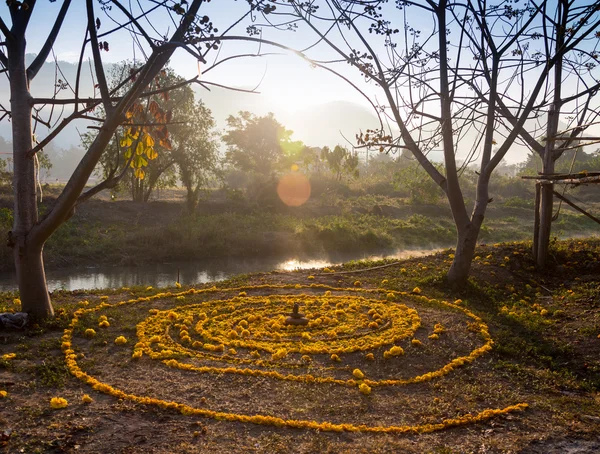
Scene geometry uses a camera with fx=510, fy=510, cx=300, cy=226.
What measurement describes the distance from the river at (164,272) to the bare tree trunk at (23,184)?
9.16 metres

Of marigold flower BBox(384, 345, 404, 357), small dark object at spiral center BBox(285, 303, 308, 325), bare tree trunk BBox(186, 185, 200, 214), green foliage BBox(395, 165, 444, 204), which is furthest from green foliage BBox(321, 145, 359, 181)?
marigold flower BBox(384, 345, 404, 357)

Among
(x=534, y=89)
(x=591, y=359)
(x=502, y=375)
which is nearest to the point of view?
(x=502, y=375)

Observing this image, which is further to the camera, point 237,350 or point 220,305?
point 220,305

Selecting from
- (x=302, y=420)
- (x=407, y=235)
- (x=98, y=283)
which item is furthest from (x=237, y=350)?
(x=407, y=235)

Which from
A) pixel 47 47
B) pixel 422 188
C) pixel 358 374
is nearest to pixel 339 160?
pixel 422 188

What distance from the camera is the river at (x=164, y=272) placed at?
58.7 feet

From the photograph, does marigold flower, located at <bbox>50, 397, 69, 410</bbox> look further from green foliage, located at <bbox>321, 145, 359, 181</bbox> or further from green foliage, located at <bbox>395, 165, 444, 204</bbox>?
green foliage, located at <bbox>321, 145, 359, 181</bbox>

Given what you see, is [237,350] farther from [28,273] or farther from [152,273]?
[152,273]

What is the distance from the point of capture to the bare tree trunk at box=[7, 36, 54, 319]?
7.91m

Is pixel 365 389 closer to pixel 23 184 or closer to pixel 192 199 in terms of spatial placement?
pixel 23 184

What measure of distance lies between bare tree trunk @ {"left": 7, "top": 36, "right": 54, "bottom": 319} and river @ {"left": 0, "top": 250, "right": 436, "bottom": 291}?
916cm

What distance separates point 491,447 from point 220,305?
6.22m

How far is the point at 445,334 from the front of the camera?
320 inches

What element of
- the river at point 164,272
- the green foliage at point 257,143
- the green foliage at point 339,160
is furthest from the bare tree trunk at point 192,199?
the green foliage at point 339,160
